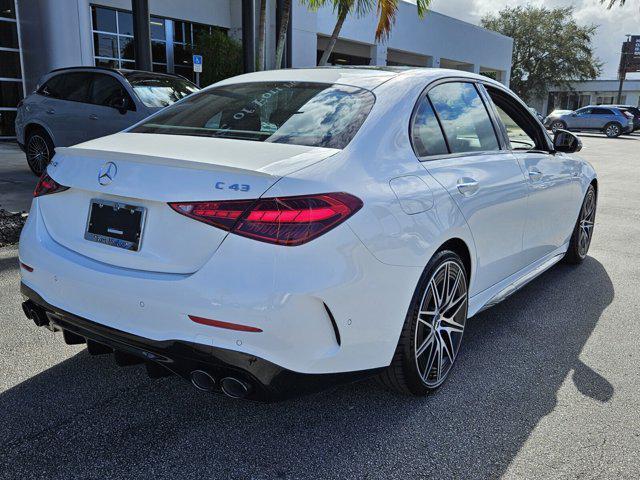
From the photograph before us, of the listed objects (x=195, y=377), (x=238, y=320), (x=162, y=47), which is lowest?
(x=195, y=377)

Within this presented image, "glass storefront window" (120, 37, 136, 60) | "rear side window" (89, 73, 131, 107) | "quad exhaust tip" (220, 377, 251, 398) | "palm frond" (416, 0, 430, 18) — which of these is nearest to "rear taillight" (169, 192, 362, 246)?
"quad exhaust tip" (220, 377, 251, 398)

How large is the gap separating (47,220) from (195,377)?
1.08 meters

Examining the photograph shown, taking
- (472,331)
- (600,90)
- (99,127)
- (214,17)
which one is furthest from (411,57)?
(600,90)

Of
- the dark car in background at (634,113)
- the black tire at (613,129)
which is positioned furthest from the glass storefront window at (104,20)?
the dark car in background at (634,113)

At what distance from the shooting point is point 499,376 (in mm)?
3295

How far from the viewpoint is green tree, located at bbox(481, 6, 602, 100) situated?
50.8 meters

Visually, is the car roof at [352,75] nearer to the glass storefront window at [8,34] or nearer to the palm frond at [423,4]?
the palm frond at [423,4]

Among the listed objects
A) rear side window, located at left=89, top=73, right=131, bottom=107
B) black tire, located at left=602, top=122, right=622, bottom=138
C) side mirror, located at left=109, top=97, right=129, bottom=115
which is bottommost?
black tire, located at left=602, top=122, right=622, bottom=138

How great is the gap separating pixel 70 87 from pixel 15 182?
1.70 m

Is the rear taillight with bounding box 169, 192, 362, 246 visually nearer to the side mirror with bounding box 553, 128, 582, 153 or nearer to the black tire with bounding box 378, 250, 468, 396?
the black tire with bounding box 378, 250, 468, 396

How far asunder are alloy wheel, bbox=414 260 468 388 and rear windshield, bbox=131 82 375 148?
2.83 feet

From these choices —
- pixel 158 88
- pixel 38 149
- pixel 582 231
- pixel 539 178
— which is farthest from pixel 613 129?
pixel 539 178

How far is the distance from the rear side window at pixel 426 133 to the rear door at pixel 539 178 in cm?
94

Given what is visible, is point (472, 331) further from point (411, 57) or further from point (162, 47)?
point (411, 57)
